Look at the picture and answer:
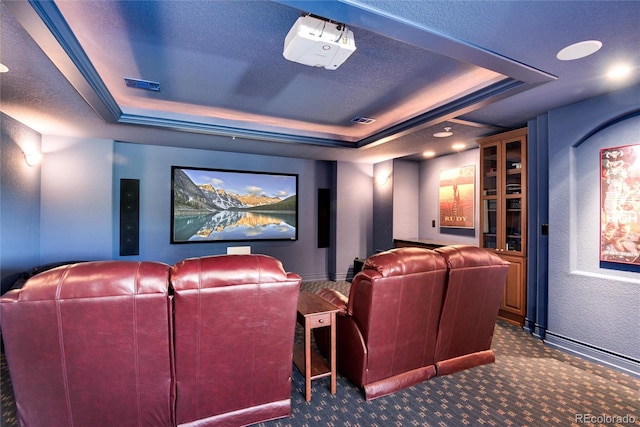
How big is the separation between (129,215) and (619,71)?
572 cm

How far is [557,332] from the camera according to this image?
3088mm

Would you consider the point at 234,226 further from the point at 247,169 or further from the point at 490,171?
the point at 490,171

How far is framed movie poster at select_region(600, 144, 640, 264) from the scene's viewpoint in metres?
2.63

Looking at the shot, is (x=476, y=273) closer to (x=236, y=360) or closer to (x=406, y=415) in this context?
(x=406, y=415)

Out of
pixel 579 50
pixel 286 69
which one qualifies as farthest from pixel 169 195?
pixel 579 50

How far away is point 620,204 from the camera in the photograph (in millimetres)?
2721

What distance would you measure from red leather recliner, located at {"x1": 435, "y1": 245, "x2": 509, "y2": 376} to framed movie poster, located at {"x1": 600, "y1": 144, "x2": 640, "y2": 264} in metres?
1.19

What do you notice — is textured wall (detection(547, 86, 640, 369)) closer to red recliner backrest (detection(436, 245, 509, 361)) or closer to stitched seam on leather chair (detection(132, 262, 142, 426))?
red recliner backrest (detection(436, 245, 509, 361))

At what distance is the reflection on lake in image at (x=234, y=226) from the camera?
4.98 meters

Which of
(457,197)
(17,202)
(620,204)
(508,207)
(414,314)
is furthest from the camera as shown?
(457,197)

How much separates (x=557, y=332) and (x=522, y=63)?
8.52 feet

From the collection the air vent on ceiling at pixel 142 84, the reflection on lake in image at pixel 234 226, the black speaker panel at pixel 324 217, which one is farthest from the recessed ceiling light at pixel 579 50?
the reflection on lake in image at pixel 234 226

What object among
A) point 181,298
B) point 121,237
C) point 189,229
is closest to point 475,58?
point 181,298

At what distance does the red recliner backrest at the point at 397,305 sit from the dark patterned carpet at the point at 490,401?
23cm
